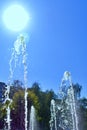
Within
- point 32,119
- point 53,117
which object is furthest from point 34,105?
point 53,117

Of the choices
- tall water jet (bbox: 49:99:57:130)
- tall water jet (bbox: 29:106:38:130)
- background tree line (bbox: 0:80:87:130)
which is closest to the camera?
background tree line (bbox: 0:80:87:130)

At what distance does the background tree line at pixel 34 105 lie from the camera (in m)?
48.4

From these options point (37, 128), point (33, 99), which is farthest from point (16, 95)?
point (37, 128)

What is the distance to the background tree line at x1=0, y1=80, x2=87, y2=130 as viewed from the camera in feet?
159

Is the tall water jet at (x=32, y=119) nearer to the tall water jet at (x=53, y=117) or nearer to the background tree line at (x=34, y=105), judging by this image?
the background tree line at (x=34, y=105)

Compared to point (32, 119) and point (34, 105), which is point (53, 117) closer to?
point (32, 119)

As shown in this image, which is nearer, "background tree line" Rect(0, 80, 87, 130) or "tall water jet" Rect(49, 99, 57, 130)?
"background tree line" Rect(0, 80, 87, 130)

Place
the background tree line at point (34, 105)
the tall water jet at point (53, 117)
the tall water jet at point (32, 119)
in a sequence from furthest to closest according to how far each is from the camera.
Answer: the tall water jet at point (53, 117), the tall water jet at point (32, 119), the background tree line at point (34, 105)

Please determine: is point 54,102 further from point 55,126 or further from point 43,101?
point 55,126

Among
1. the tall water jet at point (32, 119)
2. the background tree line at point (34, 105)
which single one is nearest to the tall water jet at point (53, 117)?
the background tree line at point (34, 105)

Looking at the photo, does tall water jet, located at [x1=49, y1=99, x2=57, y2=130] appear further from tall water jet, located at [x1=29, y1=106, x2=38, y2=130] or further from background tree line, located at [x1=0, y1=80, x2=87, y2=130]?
tall water jet, located at [x1=29, y1=106, x2=38, y2=130]

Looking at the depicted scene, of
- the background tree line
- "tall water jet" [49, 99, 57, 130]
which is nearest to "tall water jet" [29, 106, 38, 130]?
the background tree line

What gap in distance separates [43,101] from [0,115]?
11673 millimetres

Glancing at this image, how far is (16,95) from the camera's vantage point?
50750 millimetres
